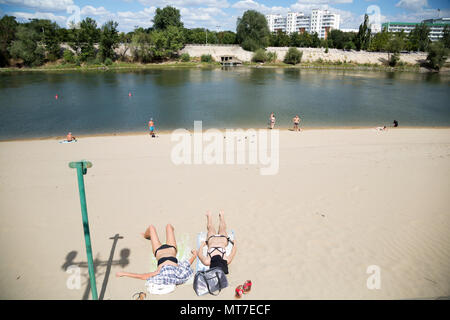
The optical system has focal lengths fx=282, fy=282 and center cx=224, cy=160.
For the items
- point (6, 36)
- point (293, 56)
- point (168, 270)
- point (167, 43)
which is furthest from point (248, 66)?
point (168, 270)

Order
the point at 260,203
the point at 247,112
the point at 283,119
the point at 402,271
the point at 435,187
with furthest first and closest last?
1. the point at 247,112
2. the point at 283,119
3. the point at 435,187
4. the point at 260,203
5. the point at 402,271

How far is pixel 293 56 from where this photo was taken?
95.9m

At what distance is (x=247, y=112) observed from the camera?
101ft

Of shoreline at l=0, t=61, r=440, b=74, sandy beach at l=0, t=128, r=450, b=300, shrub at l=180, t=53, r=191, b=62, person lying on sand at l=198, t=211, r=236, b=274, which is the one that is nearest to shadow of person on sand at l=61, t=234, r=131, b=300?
sandy beach at l=0, t=128, r=450, b=300

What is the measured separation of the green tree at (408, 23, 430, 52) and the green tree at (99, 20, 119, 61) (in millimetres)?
107382

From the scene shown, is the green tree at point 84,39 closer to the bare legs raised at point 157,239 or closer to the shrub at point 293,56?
the shrub at point 293,56

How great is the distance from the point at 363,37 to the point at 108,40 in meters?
88.9

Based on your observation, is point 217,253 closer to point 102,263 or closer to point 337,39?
point 102,263

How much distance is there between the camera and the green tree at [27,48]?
237 feet

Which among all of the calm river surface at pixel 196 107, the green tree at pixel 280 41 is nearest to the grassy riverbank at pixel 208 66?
the green tree at pixel 280 41

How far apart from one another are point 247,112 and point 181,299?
26198mm

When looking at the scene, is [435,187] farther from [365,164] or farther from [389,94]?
[389,94]

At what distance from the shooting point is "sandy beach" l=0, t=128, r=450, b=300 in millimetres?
6609
